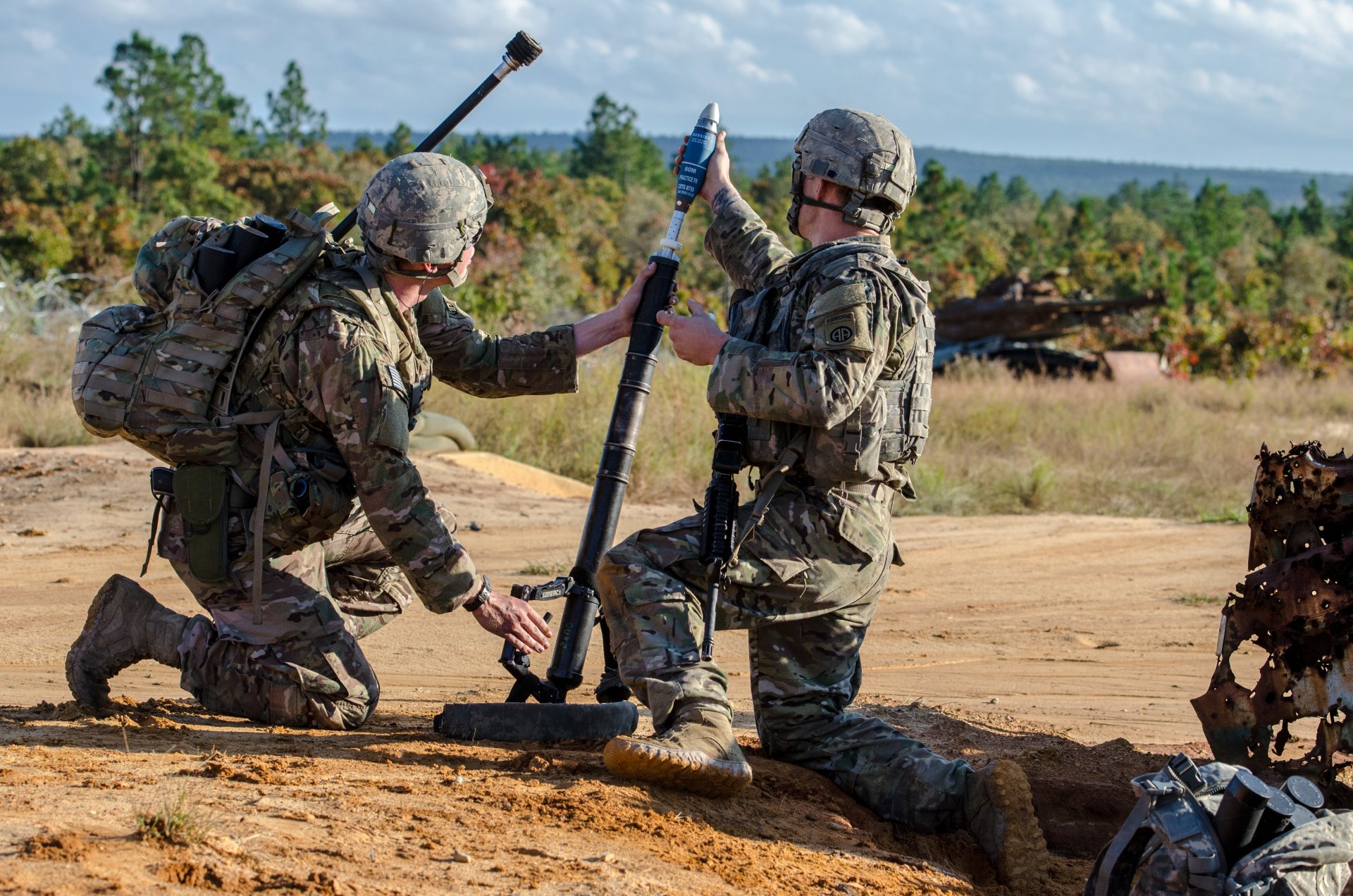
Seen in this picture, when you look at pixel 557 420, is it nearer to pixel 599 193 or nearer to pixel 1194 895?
pixel 1194 895

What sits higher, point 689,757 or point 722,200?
point 722,200

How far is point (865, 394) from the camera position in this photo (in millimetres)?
3783

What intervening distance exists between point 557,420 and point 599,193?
36019 mm

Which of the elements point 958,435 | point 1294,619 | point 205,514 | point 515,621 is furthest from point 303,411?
point 958,435

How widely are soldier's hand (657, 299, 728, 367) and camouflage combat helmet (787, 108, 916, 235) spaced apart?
40 centimetres

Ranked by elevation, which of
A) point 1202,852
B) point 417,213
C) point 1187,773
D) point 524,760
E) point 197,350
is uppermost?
point 417,213

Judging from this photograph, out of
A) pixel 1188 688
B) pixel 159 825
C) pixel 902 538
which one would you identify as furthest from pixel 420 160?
pixel 902 538

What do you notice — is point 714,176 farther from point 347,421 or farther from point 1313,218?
point 1313,218

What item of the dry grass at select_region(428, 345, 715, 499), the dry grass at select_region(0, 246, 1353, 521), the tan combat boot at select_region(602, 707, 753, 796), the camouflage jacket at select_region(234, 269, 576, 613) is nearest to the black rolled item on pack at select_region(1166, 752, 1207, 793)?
the tan combat boot at select_region(602, 707, 753, 796)

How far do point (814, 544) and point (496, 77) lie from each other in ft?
7.21

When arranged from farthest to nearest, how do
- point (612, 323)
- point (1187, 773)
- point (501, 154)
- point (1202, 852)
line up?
point (501, 154) → point (612, 323) → point (1187, 773) → point (1202, 852)

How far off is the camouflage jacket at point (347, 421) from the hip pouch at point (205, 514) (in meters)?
0.07

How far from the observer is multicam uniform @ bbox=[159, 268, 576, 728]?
4000mm

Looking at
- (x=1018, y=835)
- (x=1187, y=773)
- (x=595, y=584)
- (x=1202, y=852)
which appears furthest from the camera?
(x=595, y=584)
